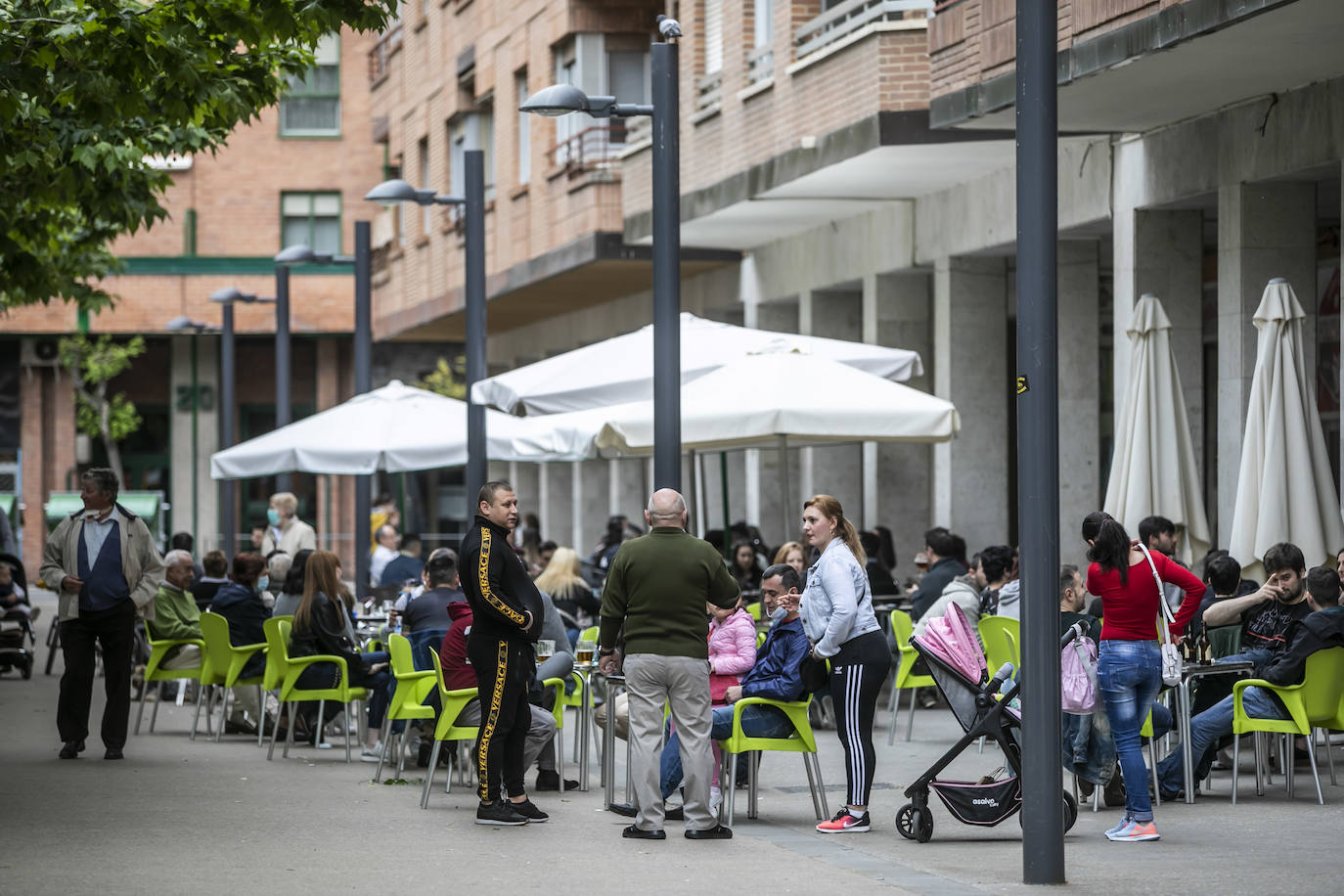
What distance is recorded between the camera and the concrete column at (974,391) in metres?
22.7

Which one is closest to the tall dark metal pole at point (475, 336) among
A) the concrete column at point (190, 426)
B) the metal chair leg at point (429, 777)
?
the metal chair leg at point (429, 777)

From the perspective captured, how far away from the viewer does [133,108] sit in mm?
13008

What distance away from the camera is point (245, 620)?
1648 centimetres

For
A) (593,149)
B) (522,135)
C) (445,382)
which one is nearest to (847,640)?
(593,149)

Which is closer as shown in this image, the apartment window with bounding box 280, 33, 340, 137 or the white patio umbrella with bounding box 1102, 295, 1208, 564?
the white patio umbrella with bounding box 1102, 295, 1208, 564

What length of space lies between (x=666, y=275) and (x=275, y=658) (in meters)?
4.08

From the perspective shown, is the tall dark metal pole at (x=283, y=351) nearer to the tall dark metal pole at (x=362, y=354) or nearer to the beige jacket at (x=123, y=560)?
the tall dark metal pole at (x=362, y=354)

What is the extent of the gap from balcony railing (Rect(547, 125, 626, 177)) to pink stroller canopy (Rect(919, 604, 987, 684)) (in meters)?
18.1

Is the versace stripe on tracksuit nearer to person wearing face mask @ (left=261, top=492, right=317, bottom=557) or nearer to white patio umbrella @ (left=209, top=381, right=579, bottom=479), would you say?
white patio umbrella @ (left=209, top=381, right=579, bottom=479)

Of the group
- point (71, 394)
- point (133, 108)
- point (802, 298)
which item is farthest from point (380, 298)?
point (133, 108)

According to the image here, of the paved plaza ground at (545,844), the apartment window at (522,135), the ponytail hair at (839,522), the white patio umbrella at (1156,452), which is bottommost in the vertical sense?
the paved plaza ground at (545,844)

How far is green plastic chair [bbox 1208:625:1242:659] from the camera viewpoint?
13.0 m

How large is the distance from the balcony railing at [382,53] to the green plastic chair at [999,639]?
2934cm

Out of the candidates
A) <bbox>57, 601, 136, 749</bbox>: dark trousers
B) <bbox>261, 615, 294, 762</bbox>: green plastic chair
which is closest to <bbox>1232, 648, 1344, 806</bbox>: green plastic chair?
<bbox>261, 615, 294, 762</bbox>: green plastic chair
